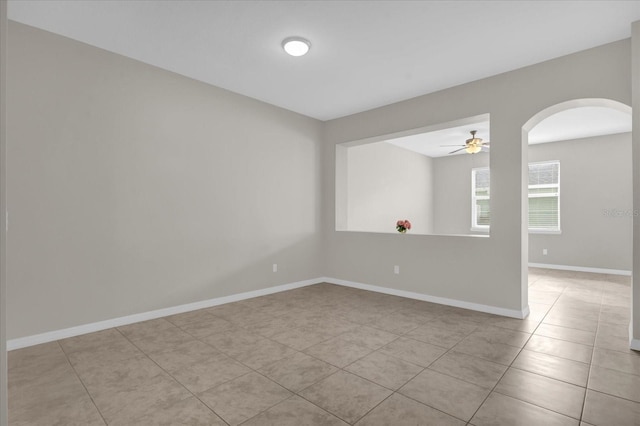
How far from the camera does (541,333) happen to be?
318 centimetres

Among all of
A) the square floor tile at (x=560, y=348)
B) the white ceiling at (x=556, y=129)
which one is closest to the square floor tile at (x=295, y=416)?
the square floor tile at (x=560, y=348)

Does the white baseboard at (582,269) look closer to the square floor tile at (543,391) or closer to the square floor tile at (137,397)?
the square floor tile at (543,391)

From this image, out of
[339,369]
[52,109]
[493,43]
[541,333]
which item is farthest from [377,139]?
[52,109]

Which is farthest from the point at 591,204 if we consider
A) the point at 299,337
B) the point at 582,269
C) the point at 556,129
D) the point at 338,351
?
the point at 299,337

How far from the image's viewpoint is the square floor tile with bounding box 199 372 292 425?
6.21 feet

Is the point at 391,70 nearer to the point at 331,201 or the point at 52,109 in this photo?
the point at 331,201

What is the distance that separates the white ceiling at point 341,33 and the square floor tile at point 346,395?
286 centimetres

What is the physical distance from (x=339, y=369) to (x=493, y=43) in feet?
10.8

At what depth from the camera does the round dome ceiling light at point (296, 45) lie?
3.06 m

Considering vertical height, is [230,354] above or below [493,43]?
below

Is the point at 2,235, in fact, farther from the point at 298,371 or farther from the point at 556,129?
the point at 556,129

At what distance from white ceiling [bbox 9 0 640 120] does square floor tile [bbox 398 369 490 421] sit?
9.35 feet

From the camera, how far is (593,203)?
263 inches

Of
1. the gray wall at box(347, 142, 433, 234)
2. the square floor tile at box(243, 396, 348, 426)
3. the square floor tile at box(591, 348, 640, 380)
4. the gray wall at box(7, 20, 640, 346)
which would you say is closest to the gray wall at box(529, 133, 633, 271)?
the gray wall at box(347, 142, 433, 234)
